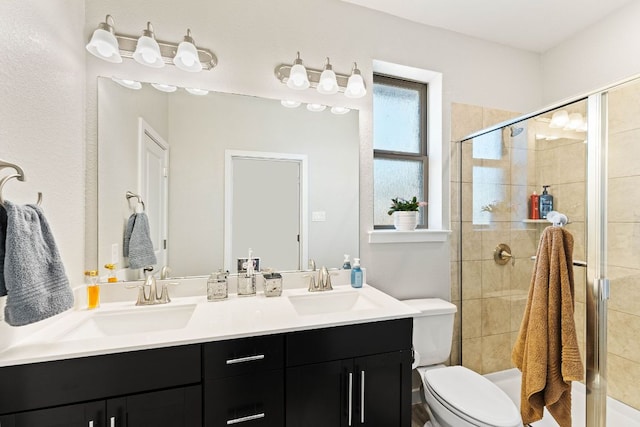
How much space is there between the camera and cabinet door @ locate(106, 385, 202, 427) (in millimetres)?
978

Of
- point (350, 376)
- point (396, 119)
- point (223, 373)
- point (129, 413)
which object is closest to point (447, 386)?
point (350, 376)

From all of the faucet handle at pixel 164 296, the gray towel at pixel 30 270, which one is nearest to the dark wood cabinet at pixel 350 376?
the faucet handle at pixel 164 296

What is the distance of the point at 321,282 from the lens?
1.67 meters

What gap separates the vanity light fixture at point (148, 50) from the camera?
1384 mm

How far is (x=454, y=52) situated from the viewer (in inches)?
82.7

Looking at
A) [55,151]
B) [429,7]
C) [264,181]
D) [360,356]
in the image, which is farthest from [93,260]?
[429,7]

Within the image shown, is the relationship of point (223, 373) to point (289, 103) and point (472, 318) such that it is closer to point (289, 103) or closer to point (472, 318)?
point (289, 103)

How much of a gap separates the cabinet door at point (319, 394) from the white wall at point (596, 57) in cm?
203

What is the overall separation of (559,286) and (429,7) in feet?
5.70

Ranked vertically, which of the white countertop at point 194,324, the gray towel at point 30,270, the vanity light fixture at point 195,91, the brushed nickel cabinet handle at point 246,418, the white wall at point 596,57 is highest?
the white wall at point 596,57

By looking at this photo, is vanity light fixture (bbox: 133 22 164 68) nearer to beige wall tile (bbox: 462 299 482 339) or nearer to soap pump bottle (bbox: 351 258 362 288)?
soap pump bottle (bbox: 351 258 362 288)

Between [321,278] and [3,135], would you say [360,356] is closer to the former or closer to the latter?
[321,278]

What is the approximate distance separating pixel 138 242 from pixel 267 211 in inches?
25.9

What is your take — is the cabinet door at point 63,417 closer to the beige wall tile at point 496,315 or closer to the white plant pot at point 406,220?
the white plant pot at point 406,220
